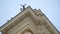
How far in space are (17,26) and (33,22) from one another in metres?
1.75

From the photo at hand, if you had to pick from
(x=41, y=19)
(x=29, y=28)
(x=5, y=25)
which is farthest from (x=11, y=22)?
(x=41, y=19)

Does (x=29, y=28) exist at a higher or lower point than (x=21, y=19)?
lower

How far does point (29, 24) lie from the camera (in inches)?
651

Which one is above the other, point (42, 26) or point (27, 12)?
point (27, 12)

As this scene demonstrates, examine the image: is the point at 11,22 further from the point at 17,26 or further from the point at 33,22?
the point at 33,22

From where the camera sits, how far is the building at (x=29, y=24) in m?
16.4

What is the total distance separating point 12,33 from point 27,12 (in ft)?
8.96

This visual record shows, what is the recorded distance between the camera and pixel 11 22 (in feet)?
53.7

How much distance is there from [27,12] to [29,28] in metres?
1.74

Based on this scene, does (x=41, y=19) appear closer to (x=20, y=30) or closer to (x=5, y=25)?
(x=20, y=30)

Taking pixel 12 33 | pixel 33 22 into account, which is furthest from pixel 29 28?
pixel 12 33

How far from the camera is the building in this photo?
16.4m

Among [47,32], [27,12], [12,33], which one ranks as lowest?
[47,32]

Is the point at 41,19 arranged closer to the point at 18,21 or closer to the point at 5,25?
the point at 18,21
